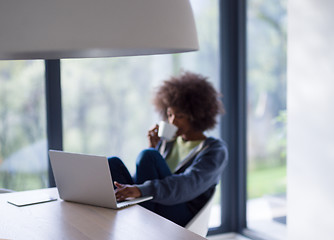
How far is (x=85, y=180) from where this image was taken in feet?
5.81

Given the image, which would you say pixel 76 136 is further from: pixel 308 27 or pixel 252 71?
pixel 308 27

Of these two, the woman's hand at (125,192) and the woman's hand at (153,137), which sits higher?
the woman's hand at (153,137)

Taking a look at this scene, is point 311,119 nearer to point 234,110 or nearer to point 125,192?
Result: point 234,110

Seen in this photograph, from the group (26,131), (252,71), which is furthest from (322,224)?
(26,131)

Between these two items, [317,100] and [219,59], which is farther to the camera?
[219,59]

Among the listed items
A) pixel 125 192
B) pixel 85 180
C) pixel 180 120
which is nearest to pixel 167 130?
pixel 180 120

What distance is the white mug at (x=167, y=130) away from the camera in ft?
8.38

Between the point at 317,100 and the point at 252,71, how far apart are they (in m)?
0.88

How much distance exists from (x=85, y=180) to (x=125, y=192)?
223mm

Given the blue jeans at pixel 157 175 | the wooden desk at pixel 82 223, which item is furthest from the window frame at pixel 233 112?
the wooden desk at pixel 82 223

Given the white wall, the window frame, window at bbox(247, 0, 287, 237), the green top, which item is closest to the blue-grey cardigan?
the green top

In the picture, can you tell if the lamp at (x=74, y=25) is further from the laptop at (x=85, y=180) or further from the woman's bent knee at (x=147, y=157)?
Answer: the woman's bent knee at (x=147, y=157)

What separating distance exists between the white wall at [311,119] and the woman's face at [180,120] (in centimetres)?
59

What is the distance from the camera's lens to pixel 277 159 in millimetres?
3162
